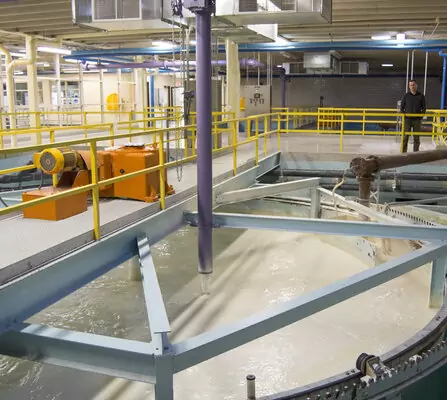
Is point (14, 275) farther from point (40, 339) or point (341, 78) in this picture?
point (341, 78)

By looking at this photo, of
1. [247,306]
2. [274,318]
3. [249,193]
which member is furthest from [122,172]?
[274,318]

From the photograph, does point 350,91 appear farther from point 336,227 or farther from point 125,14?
point 336,227

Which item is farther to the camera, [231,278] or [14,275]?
[231,278]

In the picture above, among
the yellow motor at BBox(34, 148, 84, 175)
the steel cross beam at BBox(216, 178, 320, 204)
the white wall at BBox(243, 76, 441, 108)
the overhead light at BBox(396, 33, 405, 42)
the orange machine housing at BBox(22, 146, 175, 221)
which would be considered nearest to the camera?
the yellow motor at BBox(34, 148, 84, 175)

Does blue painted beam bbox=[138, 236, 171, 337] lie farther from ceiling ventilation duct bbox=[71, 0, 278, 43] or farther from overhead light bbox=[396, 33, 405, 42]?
overhead light bbox=[396, 33, 405, 42]

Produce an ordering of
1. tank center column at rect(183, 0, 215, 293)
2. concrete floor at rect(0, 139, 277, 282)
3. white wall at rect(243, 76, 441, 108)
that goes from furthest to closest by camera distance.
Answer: white wall at rect(243, 76, 441, 108) → tank center column at rect(183, 0, 215, 293) → concrete floor at rect(0, 139, 277, 282)

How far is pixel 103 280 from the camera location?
721 centimetres

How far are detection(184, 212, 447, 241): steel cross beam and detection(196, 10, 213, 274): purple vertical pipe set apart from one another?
222mm

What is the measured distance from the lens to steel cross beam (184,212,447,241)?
5637mm

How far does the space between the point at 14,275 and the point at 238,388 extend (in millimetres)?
2112

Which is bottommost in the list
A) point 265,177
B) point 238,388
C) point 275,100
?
point 238,388

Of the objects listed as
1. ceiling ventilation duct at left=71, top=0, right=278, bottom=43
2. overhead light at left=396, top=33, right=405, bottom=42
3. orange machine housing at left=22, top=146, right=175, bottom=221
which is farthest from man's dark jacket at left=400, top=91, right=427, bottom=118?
orange machine housing at left=22, top=146, right=175, bottom=221

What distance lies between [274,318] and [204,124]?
2.59 m

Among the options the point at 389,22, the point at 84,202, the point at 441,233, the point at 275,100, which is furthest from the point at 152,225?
the point at 275,100
